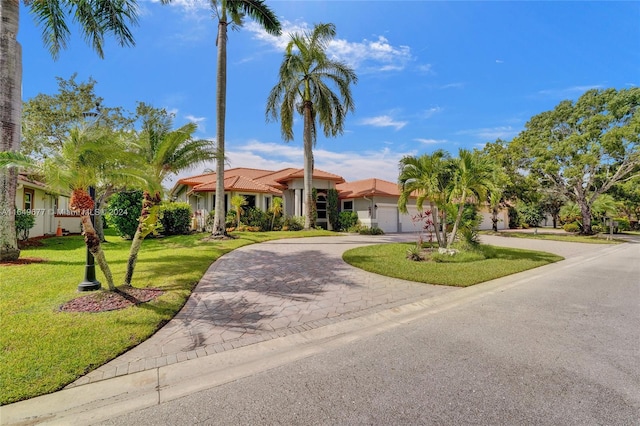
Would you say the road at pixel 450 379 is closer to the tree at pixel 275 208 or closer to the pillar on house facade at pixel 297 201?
the tree at pixel 275 208

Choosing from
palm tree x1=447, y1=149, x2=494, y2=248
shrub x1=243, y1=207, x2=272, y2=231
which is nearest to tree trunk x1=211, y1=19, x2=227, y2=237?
shrub x1=243, y1=207, x2=272, y2=231

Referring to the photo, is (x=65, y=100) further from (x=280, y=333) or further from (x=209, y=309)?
(x=280, y=333)

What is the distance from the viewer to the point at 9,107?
8.72 metres

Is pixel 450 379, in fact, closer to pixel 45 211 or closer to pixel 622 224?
pixel 45 211

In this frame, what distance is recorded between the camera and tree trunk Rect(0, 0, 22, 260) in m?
8.63

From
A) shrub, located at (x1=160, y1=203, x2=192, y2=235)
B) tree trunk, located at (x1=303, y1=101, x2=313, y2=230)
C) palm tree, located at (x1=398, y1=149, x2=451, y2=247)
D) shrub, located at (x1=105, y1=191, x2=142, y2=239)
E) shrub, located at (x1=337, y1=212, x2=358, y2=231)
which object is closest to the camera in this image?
palm tree, located at (x1=398, y1=149, x2=451, y2=247)

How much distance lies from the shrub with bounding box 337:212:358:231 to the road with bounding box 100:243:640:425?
62.7 feet

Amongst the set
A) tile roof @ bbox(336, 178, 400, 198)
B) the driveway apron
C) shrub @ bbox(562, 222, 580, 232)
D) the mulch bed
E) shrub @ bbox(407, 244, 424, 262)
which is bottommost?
the driveway apron

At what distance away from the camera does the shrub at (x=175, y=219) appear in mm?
17594

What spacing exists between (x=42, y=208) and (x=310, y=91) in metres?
19.1

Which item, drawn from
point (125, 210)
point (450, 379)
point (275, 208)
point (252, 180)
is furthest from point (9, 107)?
point (252, 180)

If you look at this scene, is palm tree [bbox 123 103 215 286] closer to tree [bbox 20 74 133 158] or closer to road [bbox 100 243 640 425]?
road [bbox 100 243 640 425]

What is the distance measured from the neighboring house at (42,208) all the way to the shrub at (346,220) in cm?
1871

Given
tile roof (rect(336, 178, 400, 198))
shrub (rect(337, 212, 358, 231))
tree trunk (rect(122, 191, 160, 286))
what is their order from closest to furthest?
tree trunk (rect(122, 191, 160, 286)), tile roof (rect(336, 178, 400, 198)), shrub (rect(337, 212, 358, 231))
